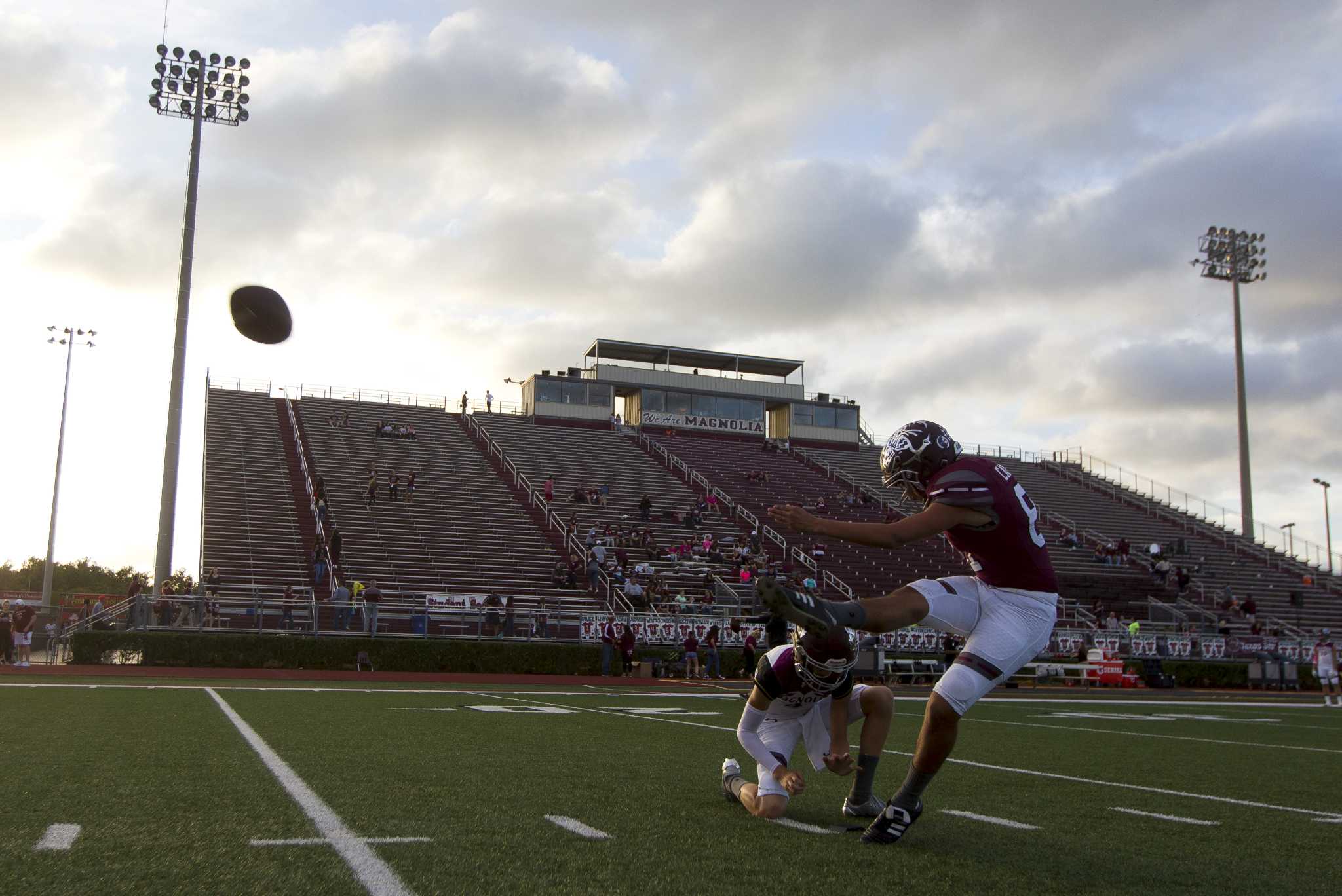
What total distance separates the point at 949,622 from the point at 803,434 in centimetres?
4588

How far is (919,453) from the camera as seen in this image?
487 centimetres

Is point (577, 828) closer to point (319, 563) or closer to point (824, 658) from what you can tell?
point (824, 658)

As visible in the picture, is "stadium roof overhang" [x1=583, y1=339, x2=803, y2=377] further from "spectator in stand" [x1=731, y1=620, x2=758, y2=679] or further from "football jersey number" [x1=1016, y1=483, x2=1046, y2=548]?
"football jersey number" [x1=1016, y1=483, x2=1046, y2=548]

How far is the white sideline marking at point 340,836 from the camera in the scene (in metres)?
3.56

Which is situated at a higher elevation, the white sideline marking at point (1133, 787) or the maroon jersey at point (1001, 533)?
the maroon jersey at point (1001, 533)

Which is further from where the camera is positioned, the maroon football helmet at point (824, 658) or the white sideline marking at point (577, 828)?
the maroon football helmet at point (824, 658)

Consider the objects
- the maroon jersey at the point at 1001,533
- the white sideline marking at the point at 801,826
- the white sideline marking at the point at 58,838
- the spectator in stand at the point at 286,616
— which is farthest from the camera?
the spectator in stand at the point at 286,616

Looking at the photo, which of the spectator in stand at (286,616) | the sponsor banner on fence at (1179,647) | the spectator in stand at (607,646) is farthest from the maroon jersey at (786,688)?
the sponsor banner on fence at (1179,647)

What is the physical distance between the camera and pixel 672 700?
51.5 ft

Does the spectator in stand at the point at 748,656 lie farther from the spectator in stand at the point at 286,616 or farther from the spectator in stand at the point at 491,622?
the spectator in stand at the point at 286,616

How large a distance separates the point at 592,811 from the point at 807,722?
1.09m

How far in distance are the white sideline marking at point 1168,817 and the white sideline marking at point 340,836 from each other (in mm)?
3839

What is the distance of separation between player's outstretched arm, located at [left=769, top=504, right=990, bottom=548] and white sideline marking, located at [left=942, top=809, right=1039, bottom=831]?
60.1 inches

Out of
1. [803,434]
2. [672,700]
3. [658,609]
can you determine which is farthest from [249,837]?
[803,434]
